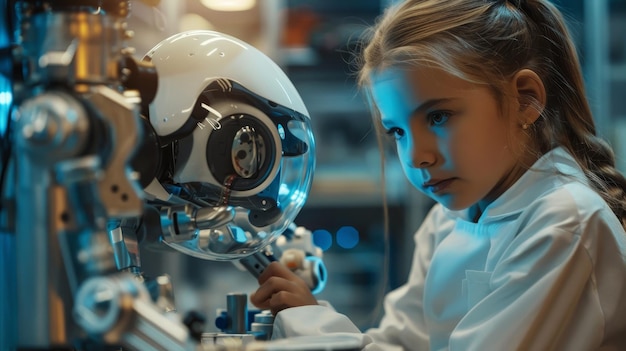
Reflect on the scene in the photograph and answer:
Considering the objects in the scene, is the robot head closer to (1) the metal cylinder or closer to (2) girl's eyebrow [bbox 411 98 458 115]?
(1) the metal cylinder

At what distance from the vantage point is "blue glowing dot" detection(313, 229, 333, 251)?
253 centimetres

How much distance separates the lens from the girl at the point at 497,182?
796mm

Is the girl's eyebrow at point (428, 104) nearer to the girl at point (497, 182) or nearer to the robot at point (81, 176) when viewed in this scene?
the girl at point (497, 182)

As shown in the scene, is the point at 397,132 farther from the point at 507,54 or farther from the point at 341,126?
the point at 341,126

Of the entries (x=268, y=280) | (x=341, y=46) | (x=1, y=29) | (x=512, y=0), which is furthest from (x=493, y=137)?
(x=341, y=46)

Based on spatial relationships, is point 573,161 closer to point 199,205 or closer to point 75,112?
point 199,205

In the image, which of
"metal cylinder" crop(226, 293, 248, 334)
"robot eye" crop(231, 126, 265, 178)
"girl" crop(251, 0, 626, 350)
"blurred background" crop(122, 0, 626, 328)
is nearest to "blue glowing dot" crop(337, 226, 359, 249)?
"blurred background" crop(122, 0, 626, 328)

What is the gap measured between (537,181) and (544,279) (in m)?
0.17

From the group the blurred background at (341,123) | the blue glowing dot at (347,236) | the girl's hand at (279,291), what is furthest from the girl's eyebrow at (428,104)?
the blue glowing dot at (347,236)

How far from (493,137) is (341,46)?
1.47 m

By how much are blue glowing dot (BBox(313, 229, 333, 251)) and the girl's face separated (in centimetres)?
159

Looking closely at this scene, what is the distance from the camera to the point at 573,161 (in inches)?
37.6

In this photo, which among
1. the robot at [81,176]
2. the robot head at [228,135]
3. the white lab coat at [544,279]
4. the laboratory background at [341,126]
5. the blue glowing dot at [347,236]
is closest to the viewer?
the robot at [81,176]

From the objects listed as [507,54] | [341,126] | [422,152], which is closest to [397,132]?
[422,152]
